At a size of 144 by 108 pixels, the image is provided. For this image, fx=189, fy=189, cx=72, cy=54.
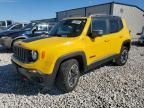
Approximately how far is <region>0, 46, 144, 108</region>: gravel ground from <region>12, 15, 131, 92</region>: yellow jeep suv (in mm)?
375

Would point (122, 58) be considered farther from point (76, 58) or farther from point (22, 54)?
point (22, 54)

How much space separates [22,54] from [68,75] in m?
1.23

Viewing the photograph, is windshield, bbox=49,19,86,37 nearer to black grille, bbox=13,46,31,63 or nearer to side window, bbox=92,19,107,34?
side window, bbox=92,19,107,34

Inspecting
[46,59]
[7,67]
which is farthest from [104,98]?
[7,67]

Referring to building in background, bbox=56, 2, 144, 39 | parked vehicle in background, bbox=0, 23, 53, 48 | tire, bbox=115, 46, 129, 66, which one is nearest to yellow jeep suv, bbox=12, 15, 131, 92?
tire, bbox=115, 46, 129, 66

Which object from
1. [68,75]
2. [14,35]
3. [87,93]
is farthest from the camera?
[14,35]

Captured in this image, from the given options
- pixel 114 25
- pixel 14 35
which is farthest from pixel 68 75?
pixel 14 35

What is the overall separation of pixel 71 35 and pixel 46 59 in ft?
4.14

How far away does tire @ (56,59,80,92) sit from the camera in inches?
175

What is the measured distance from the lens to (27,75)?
4320mm

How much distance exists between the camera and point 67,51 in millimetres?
4449

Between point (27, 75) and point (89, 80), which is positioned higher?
point (27, 75)

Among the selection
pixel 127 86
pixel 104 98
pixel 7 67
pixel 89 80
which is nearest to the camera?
pixel 104 98

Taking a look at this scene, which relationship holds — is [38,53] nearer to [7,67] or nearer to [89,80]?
[89,80]
